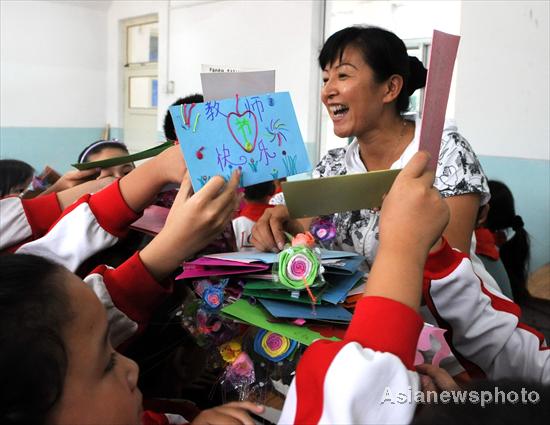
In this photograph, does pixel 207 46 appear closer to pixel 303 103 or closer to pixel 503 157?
pixel 303 103

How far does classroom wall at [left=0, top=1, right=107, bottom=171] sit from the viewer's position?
6.03m

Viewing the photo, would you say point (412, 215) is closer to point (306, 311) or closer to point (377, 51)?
point (306, 311)

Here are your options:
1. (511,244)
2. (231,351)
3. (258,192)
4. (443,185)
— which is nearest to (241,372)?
(231,351)

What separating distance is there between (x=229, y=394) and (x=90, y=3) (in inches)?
269

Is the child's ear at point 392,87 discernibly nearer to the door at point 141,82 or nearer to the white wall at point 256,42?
the white wall at point 256,42

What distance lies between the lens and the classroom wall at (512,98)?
3018mm

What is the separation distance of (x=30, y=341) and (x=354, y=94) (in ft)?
4.07

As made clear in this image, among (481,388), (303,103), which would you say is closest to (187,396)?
(481,388)

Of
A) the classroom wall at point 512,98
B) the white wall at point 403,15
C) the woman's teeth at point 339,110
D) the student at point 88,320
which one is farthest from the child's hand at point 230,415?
the white wall at point 403,15

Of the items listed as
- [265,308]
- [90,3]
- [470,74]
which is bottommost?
[265,308]

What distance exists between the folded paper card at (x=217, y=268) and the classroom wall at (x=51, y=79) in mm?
6242

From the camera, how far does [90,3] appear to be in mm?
6477

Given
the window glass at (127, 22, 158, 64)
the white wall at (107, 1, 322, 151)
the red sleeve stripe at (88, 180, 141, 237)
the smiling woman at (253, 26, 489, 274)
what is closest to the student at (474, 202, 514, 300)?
the smiling woman at (253, 26, 489, 274)

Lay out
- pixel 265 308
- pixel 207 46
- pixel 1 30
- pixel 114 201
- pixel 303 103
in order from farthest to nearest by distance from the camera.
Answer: pixel 1 30, pixel 207 46, pixel 303 103, pixel 114 201, pixel 265 308
